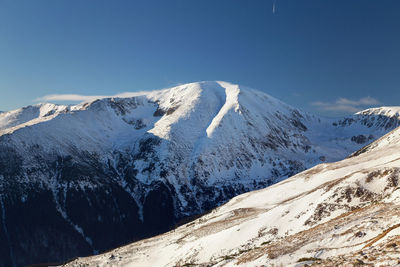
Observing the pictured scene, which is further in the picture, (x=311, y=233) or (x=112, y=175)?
(x=112, y=175)

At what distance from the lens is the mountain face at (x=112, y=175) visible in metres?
112

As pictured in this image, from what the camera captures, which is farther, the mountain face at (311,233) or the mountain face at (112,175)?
the mountain face at (112,175)

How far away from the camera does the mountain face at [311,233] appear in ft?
70.3

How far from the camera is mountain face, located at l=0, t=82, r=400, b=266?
367ft

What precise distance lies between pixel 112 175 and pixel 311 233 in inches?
5199

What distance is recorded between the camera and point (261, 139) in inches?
7697

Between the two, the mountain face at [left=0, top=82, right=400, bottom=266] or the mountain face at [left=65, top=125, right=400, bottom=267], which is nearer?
the mountain face at [left=65, top=125, right=400, bottom=267]

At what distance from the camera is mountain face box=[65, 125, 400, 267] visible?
21.4m

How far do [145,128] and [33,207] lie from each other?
315 ft

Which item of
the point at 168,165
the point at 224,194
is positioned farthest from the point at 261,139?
the point at 168,165

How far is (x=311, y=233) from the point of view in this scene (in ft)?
104

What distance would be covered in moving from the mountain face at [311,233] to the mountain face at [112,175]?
5881cm

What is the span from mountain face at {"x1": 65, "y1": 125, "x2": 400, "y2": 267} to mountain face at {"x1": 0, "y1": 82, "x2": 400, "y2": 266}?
58814mm

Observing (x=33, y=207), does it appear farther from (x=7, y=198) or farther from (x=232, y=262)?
(x=232, y=262)
